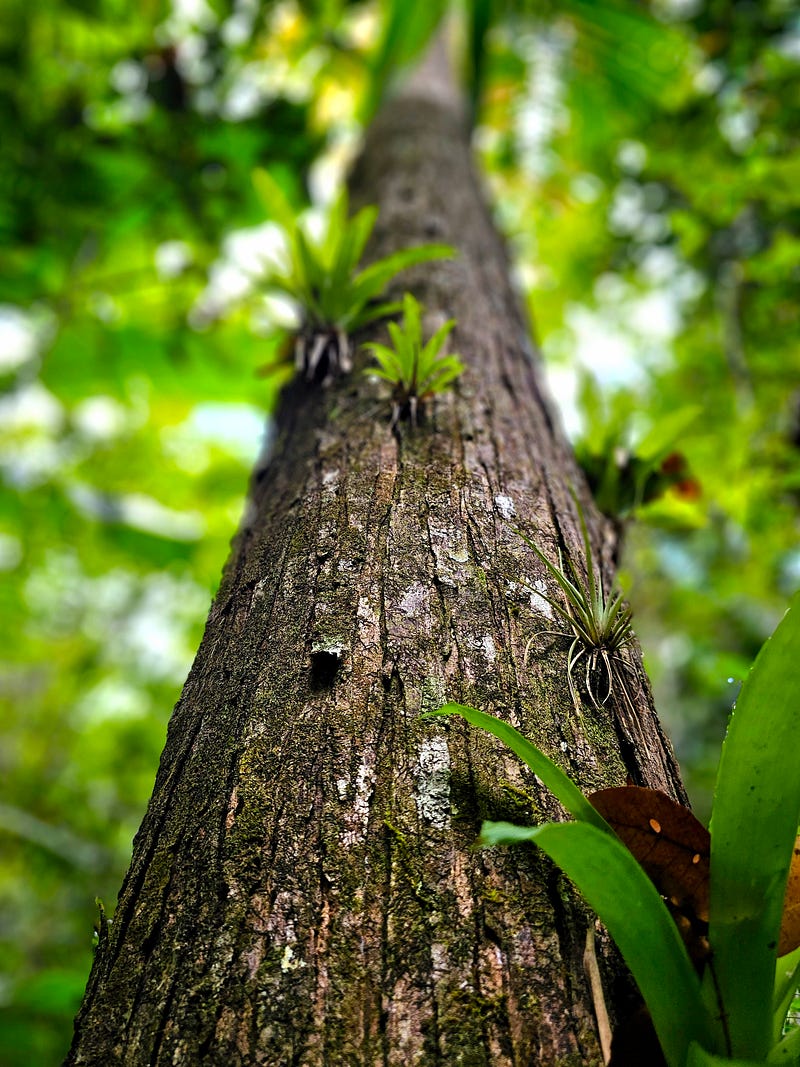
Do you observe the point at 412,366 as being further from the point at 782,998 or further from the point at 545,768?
→ the point at 782,998

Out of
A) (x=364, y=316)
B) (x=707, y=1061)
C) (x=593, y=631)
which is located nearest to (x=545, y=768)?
(x=707, y=1061)

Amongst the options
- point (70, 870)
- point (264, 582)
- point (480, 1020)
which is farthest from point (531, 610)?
point (70, 870)

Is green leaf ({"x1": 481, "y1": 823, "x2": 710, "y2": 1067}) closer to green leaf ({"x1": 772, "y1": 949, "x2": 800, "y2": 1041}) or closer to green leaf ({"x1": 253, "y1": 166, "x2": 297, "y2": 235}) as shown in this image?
green leaf ({"x1": 772, "y1": 949, "x2": 800, "y2": 1041})

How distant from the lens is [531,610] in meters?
1.27

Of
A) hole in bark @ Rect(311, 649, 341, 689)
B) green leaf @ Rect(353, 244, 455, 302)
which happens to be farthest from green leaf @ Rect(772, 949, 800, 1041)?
green leaf @ Rect(353, 244, 455, 302)

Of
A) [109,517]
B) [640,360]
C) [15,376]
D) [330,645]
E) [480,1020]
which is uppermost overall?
[640,360]

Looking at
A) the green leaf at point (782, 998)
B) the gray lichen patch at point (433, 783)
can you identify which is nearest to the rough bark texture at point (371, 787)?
the gray lichen patch at point (433, 783)

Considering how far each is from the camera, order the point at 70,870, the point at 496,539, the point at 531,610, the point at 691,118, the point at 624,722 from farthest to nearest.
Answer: the point at 70,870, the point at 691,118, the point at 496,539, the point at 531,610, the point at 624,722

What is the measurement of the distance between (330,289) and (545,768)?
62.1 inches

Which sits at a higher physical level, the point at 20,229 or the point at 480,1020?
the point at 20,229

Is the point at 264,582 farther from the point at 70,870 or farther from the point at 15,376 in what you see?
the point at 70,870

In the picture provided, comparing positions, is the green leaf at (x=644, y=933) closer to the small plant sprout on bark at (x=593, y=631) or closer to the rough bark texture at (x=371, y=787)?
the rough bark texture at (x=371, y=787)

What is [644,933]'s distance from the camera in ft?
2.52

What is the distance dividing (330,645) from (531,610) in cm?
37
